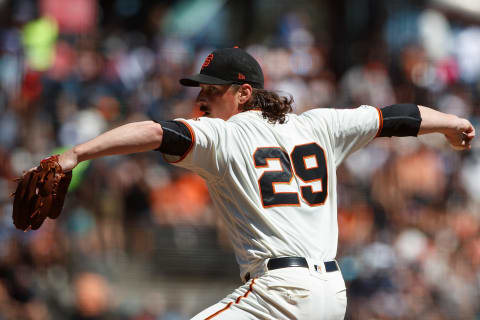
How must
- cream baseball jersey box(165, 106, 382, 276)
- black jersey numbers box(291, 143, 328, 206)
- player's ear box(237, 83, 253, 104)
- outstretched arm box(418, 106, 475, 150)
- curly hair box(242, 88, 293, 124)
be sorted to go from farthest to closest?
outstretched arm box(418, 106, 475, 150)
player's ear box(237, 83, 253, 104)
curly hair box(242, 88, 293, 124)
black jersey numbers box(291, 143, 328, 206)
cream baseball jersey box(165, 106, 382, 276)

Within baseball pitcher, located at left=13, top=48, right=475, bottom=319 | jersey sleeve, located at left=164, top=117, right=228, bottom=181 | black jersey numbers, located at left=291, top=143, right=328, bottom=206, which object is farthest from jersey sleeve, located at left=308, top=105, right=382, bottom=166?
jersey sleeve, located at left=164, top=117, right=228, bottom=181

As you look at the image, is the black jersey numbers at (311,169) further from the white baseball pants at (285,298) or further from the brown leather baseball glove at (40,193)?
the brown leather baseball glove at (40,193)

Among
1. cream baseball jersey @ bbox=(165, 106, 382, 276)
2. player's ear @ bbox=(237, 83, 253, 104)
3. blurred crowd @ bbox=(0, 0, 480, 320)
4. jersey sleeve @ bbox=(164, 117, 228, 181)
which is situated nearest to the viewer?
jersey sleeve @ bbox=(164, 117, 228, 181)

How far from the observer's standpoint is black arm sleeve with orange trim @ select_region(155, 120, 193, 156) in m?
3.51

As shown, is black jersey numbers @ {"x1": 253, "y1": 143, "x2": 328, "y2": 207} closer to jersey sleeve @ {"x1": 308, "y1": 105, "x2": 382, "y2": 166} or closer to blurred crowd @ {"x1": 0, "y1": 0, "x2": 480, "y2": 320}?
jersey sleeve @ {"x1": 308, "y1": 105, "x2": 382, "y2": 166}

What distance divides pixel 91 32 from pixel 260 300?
32.1ft

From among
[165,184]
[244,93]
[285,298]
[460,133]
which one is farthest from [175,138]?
[165,184]

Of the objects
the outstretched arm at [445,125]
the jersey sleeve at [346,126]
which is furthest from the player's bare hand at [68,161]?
the outstretched arm at [445,125]

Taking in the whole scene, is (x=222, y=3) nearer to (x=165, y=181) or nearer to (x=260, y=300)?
(x=165, y=181)

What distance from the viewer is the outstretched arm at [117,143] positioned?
334 cm

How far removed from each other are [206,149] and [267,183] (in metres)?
0.35

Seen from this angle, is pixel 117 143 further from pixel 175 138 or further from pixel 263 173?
pixel 263 173

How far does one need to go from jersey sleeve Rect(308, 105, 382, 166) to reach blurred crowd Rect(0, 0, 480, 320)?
20.7 feet

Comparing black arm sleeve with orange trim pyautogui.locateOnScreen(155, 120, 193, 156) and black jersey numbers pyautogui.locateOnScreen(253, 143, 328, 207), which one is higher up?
black arm sleeve with orange trim pyautogui.locateOnScreen(155, 120, 193, 156)
